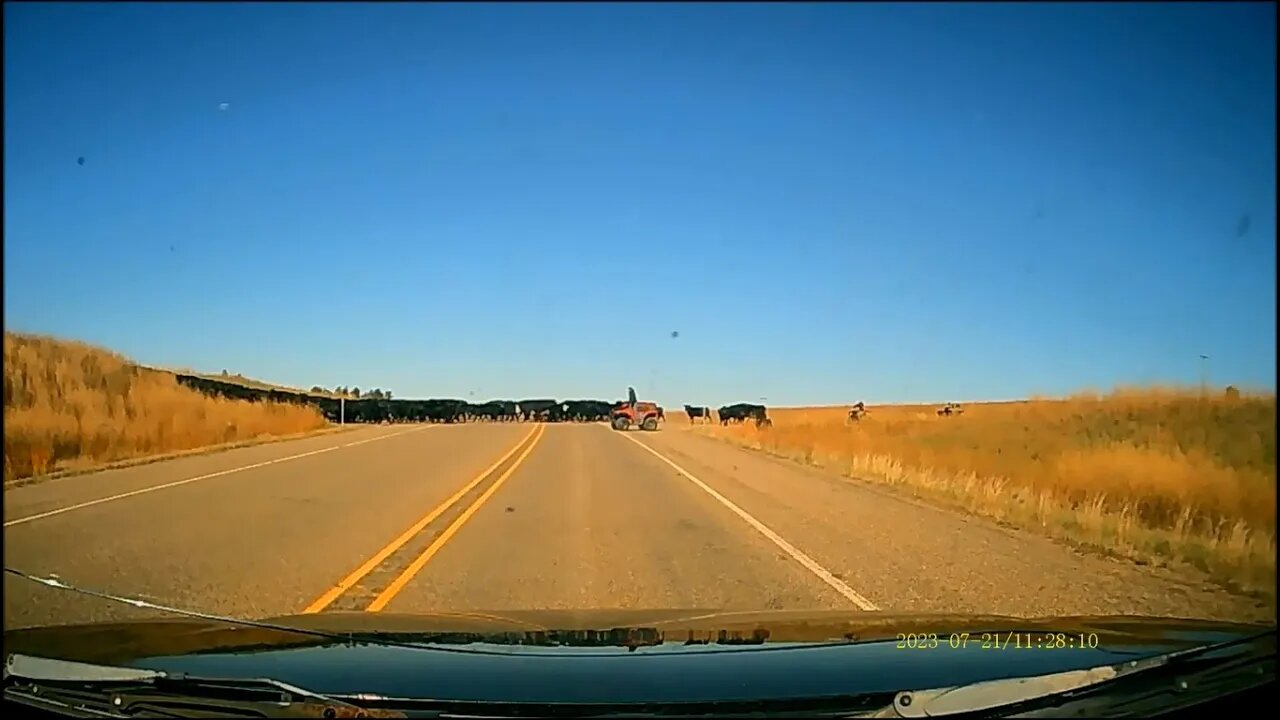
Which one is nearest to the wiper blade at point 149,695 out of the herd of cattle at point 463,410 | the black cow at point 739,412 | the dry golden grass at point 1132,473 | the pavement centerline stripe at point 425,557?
the pavement centerline stripe at point 425,557

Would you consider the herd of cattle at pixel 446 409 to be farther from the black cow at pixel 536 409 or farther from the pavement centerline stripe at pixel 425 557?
the pavement centerline stripe at pixel 425 557

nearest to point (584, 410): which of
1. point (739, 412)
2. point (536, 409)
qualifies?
point (536, 409)

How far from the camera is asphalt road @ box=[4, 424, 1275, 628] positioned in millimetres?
10430

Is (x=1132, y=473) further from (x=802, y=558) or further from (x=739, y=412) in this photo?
(x=739, y=412)

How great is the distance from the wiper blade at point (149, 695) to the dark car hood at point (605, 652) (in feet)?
1.41

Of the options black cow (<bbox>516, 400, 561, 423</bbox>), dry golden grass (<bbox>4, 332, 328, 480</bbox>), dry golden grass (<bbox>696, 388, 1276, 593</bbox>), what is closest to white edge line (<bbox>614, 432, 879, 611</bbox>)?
dry golden grass (<bbox>696, 388, 1276, 593</bbox>)

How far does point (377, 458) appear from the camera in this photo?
32.5 meters

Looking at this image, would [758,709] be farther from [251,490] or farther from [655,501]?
[251,490]

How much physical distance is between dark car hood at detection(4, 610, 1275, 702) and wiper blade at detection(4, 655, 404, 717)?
0.43 metres

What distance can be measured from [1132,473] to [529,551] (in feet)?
35.9

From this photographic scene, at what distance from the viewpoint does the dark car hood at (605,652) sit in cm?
543

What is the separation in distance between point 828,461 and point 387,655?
2796 centimetres

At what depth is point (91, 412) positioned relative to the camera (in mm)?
32812

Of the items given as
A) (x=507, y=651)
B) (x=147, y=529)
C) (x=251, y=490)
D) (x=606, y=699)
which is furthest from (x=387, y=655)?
(x=251, y=490)
